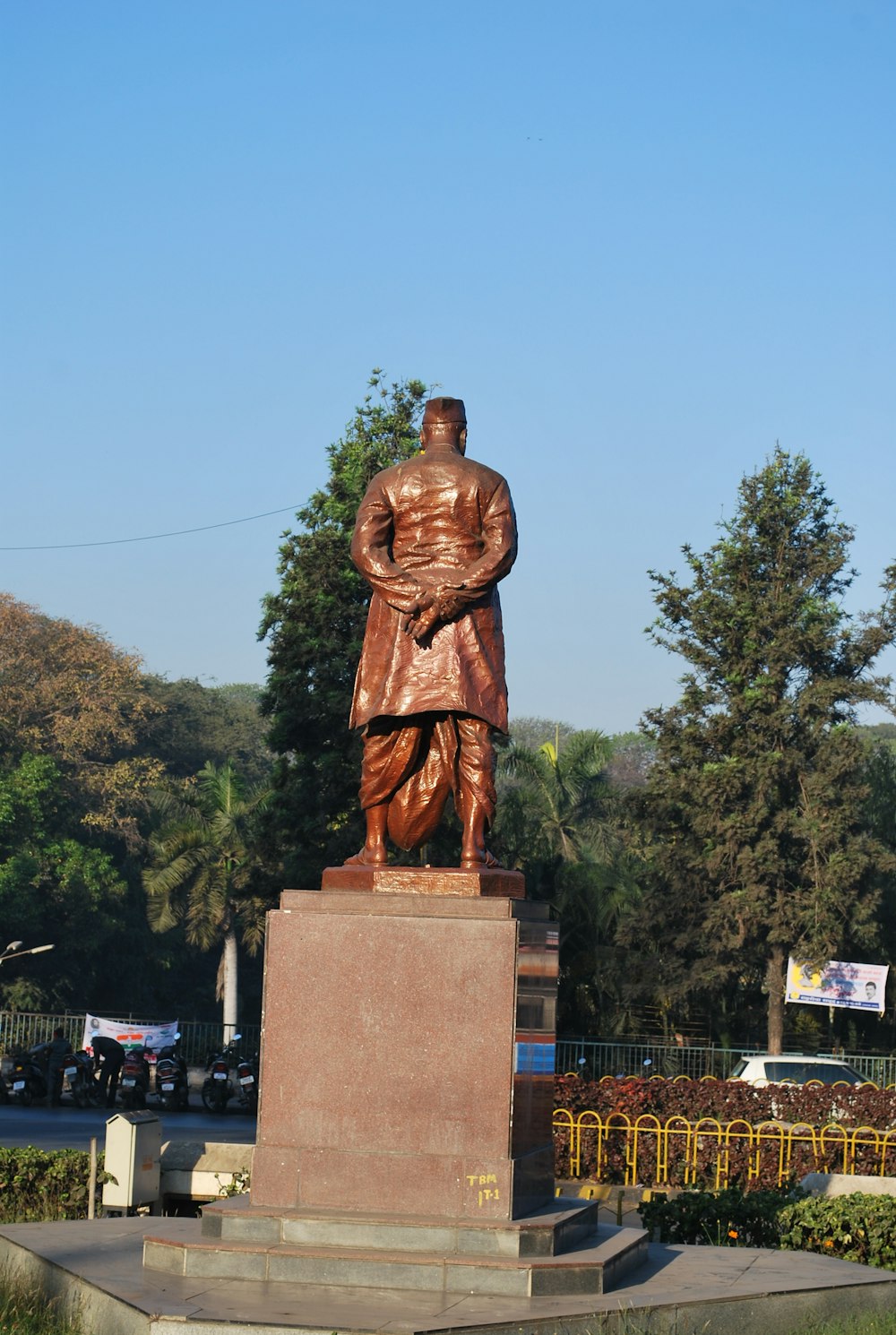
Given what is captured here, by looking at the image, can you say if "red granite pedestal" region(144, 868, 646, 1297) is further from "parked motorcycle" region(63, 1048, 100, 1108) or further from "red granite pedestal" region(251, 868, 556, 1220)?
"parked motorcycle" region(63, 1048, 100, 1108)

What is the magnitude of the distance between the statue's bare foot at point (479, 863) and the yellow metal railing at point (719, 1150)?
4421 millimetres

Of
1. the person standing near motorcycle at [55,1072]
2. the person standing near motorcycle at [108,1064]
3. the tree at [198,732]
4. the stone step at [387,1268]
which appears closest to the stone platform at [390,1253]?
the stone step at [387,1268]

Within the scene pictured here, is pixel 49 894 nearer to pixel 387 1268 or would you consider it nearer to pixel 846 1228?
pixel 846 1228

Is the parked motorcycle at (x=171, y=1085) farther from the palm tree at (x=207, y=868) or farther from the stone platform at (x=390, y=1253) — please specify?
the stone platform at (x=390, y=1253)

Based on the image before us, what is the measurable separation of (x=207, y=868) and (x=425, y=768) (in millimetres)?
23247

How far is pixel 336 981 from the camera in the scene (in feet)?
24.7

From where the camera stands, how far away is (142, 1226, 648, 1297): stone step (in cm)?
690

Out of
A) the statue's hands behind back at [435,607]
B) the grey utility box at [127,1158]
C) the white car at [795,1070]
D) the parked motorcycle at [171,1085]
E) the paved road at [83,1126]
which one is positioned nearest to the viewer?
the statue's hands behind back at [435,607]

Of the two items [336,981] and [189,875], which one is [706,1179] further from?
[189,875]

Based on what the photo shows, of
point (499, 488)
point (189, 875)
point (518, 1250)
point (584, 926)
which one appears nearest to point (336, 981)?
point (518, 1250)

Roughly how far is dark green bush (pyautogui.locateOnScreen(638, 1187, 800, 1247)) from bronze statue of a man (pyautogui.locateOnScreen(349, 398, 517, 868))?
2.42m

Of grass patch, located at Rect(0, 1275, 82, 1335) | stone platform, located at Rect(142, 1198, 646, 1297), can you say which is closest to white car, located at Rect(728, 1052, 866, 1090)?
stone platform, located at Rect(142, 1198, 646, 1297)

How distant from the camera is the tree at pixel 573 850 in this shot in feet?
83.7

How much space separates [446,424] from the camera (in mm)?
8734
